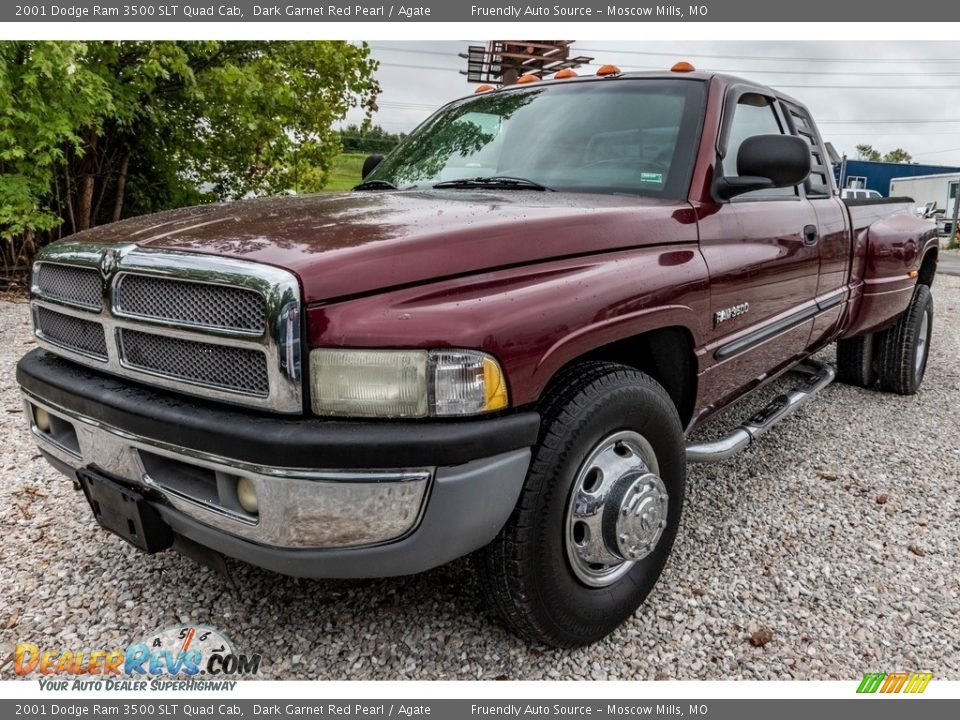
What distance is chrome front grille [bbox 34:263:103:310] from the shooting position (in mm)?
2057

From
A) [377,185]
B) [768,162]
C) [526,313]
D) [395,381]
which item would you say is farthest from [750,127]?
[395,381]

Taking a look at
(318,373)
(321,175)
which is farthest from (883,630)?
(321,175)

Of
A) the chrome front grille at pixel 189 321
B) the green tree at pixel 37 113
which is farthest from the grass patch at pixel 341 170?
the chrome front grille at pixel 189 321

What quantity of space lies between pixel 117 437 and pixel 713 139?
2.42m

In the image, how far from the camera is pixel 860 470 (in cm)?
377

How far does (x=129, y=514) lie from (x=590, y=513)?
1334mm

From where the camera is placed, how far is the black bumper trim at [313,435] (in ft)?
5.33

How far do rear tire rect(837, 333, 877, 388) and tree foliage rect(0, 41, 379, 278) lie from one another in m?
6.37

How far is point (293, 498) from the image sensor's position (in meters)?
1.65

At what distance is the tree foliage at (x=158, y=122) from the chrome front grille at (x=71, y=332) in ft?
15.2

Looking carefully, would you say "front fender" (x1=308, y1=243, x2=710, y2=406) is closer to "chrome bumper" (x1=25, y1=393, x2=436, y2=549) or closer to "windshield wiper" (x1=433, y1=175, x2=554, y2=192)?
"chrome bumper" (x1=25, y1=393, x2=436, y2=549)

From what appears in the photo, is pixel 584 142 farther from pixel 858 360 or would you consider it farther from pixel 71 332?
pixel 858 360

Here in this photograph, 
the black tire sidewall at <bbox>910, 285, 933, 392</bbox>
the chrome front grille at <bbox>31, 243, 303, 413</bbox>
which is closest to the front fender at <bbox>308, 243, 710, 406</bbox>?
the chrome front grille at <bbox>31, 243, 303, 413</bbox>

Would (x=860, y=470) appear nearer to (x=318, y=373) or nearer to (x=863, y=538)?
(x=863, y=538)
